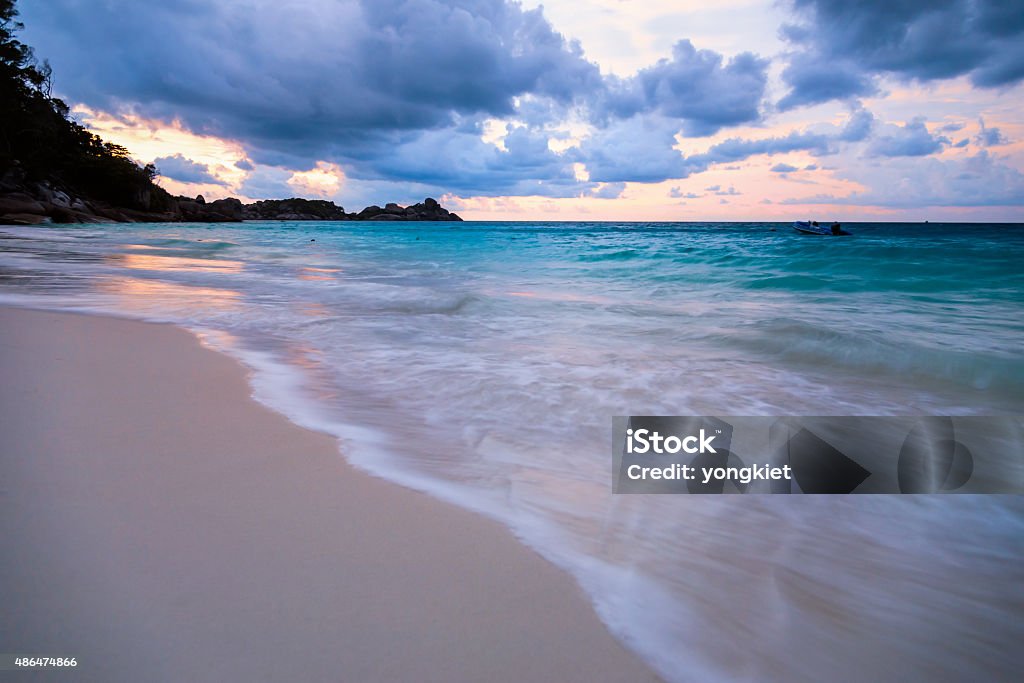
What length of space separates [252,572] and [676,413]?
2519mm

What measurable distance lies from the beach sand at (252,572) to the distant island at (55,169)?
38080mm

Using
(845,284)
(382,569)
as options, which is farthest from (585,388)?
(845,284)

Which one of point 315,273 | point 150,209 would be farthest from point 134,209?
point 315,273

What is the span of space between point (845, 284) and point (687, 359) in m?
8.57

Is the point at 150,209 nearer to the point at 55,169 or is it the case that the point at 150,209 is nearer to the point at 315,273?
the point at 55,169

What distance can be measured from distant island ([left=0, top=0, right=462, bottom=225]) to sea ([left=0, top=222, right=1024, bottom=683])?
35570mm

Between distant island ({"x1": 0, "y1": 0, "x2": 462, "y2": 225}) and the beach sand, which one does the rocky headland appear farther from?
the beach sand

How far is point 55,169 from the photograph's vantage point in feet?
156

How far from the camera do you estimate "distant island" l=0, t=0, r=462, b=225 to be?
36469 mm

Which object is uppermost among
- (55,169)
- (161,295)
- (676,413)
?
(55,169)

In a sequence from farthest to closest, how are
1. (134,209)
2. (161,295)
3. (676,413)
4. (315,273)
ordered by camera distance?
(134,209) → (315,273) → (161,295) → (676,413)

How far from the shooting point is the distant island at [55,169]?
120ft

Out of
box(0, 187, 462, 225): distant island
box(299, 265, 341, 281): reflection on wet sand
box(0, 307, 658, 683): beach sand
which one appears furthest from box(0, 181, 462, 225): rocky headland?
box(0, 307, 658, 683): beach sand

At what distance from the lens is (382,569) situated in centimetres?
146
